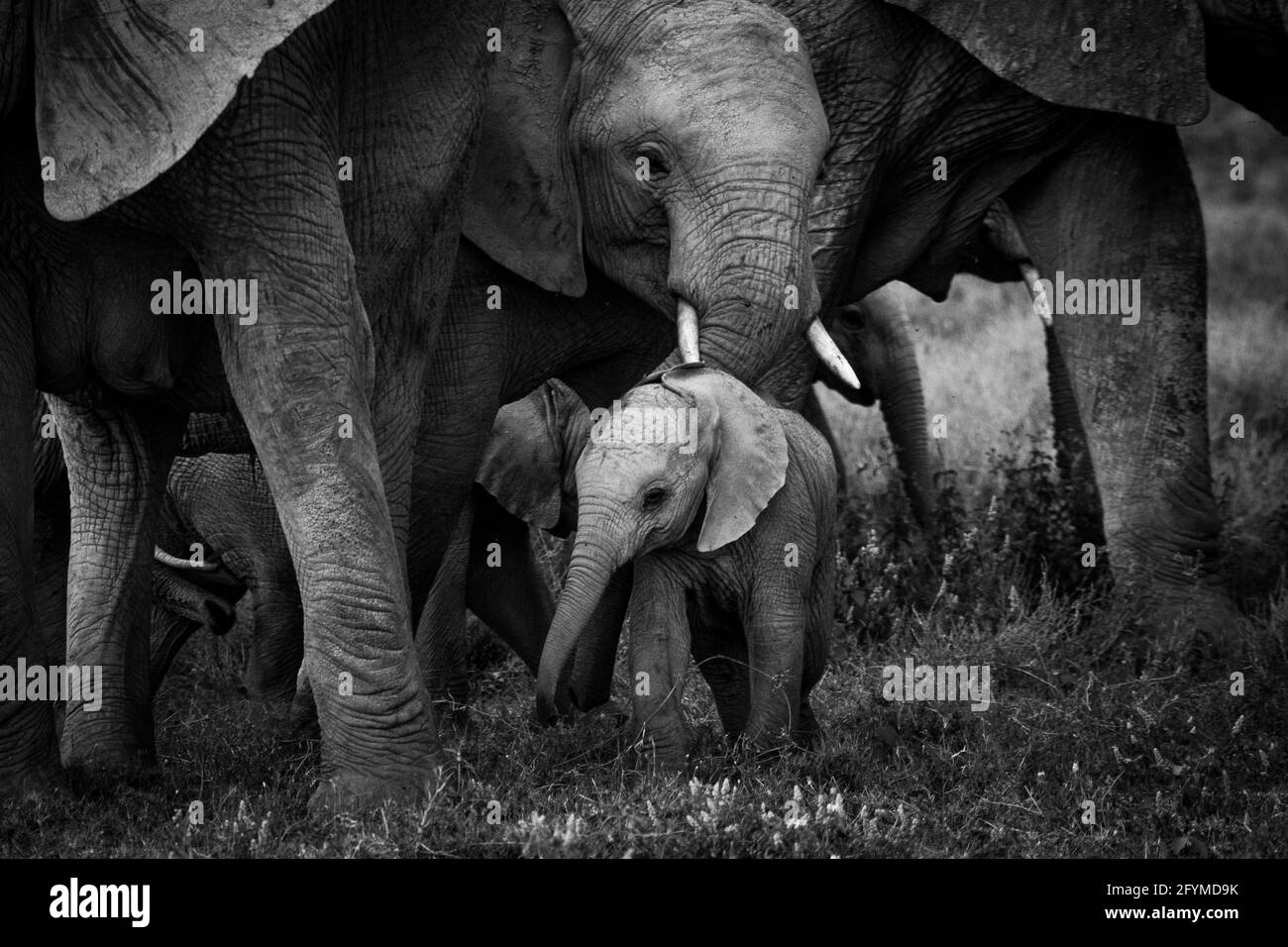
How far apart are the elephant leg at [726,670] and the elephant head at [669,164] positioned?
2.17 feet

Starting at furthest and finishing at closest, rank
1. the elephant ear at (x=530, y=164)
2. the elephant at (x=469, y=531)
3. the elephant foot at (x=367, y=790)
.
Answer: the elephant at (x=469, y=531) → the elephant ear at (x=530, y=164) → the elephant foot at (x=367, y=790)

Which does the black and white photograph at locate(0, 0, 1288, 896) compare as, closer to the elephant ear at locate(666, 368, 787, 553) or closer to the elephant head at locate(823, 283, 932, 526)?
the elephant ear at locate(666, 368, 787, 553)

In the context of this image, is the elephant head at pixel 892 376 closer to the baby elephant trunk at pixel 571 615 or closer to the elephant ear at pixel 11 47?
the baby elephant trunk at pixel 571 615

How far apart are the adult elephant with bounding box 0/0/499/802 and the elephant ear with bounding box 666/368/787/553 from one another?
2.40ft

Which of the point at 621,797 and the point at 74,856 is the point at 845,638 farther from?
the point at 74,856

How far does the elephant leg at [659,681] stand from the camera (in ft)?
18.6

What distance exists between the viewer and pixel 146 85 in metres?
4.90

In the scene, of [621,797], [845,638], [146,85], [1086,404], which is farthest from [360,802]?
[1086,404]

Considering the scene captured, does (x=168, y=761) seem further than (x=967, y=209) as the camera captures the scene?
No

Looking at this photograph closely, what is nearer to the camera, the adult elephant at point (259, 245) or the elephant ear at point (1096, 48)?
the adult elephant at point (259, 245)

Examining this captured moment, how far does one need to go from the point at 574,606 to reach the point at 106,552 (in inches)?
50.7

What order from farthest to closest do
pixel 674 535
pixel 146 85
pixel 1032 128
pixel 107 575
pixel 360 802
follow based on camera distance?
pixel 1032 128 < pixel 107 575 < pixel 674 535 < pixel 360 802 < pixel 146 85

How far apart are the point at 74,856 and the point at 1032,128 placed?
376 cm

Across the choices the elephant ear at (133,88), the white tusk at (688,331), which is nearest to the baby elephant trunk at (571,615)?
the white tusk at (688,331)
